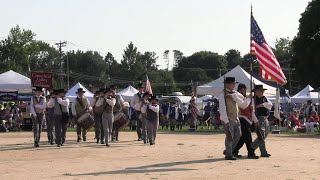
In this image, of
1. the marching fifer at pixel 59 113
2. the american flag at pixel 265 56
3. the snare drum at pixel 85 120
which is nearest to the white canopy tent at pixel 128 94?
the snare drum at pixel 85 120

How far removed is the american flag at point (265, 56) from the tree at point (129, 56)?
4247 inches

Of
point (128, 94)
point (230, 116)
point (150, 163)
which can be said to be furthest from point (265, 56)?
point (128, 94)

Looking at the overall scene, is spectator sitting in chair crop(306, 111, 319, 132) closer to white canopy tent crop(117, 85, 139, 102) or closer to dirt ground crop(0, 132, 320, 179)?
dirt ground crop(0, 132, 320, 179)

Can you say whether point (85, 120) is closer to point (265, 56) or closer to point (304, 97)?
point (265, 56)

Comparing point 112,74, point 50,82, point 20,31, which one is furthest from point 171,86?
point 50,82

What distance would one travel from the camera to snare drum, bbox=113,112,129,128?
22.7 m

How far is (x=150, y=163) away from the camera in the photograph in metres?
14.6

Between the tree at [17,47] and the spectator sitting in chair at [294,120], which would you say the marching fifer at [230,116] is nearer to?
the spectator sitting in chair at [294,120]

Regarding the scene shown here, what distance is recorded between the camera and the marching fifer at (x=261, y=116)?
16.0 meters

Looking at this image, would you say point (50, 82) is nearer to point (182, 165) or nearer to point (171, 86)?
point (182, 165)

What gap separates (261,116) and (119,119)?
770 cm

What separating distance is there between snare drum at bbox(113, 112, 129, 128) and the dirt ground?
299cm

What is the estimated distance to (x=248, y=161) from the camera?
1490cm

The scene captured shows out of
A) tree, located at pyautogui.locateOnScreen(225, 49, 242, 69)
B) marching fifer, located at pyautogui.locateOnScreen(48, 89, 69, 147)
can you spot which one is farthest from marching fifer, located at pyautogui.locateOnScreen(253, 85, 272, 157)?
tree, located at pyautogui.locateOnScreen(225, 49, 242, 69)
